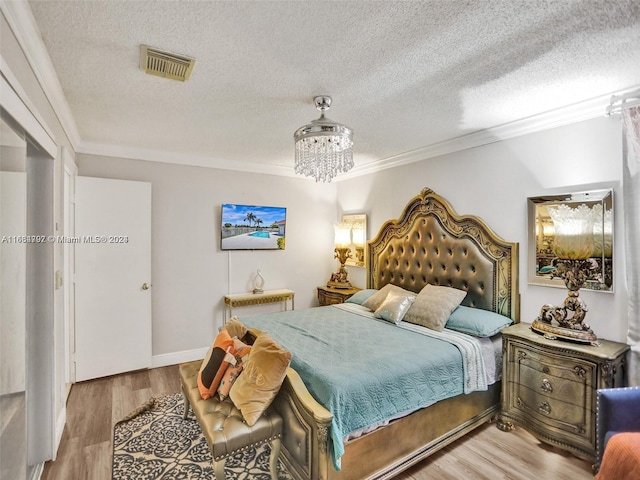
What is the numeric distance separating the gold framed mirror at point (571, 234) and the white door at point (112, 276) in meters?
3.91

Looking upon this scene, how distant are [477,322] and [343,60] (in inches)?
89.6


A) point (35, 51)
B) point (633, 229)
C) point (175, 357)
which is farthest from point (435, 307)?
point (35, 51)

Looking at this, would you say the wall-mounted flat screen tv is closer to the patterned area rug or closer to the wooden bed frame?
the wooden bed frame

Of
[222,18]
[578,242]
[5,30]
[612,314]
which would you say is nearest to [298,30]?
[222,18]

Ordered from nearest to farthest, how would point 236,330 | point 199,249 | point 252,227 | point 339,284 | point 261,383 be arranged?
point 261,383 → point 236,330 → point 199,249 → point 252,227 → point 339,284

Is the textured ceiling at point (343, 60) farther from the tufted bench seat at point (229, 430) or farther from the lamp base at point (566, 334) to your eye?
the tufted bench seat at point (229, 430)

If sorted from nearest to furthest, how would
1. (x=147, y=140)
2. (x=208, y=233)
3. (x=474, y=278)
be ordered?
(x=474, y=278) → (x=147, y=140) → (x=208, y=233)

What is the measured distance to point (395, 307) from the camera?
10.6 feet

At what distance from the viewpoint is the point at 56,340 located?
2.37 meters

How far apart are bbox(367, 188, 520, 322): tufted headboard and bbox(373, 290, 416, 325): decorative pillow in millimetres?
480

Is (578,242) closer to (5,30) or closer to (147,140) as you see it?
(5,30)

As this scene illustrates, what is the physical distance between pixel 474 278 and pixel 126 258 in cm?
367

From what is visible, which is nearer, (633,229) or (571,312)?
(633,229)

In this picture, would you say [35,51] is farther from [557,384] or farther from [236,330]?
[557,384]
